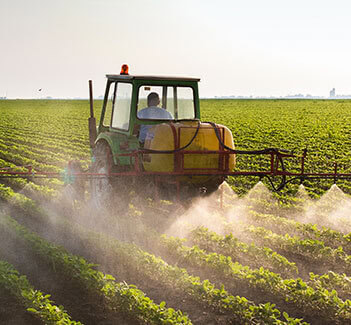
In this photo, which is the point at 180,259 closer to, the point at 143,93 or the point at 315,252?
the point at 315,252

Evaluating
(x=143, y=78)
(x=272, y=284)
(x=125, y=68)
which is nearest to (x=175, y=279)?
(x=272, y=284)

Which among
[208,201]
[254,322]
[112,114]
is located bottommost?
[254,322]

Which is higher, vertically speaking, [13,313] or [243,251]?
[243,251]

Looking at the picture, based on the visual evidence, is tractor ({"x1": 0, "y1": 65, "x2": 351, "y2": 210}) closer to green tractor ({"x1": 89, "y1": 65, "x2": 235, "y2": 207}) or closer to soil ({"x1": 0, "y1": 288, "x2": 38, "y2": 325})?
green tractor ({"x1": 89, "y1": 65, "x2": 235, "y2": 207})

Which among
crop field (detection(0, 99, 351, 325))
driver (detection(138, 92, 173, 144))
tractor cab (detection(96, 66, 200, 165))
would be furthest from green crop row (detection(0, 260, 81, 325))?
driver (detection(138, 92, 173, 144))

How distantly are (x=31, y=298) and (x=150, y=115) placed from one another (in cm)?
328

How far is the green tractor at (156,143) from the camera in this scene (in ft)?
21.0

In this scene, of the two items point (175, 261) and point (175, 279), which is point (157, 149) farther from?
point (175, 279)

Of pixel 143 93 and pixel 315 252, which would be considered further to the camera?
pixel 143 93

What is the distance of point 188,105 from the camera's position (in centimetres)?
754

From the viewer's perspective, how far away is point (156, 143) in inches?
252

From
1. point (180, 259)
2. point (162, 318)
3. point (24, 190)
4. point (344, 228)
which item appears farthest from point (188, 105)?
point (24, 190)

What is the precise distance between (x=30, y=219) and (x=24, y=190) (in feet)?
8.07

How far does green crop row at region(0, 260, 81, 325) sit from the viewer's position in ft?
14.4
